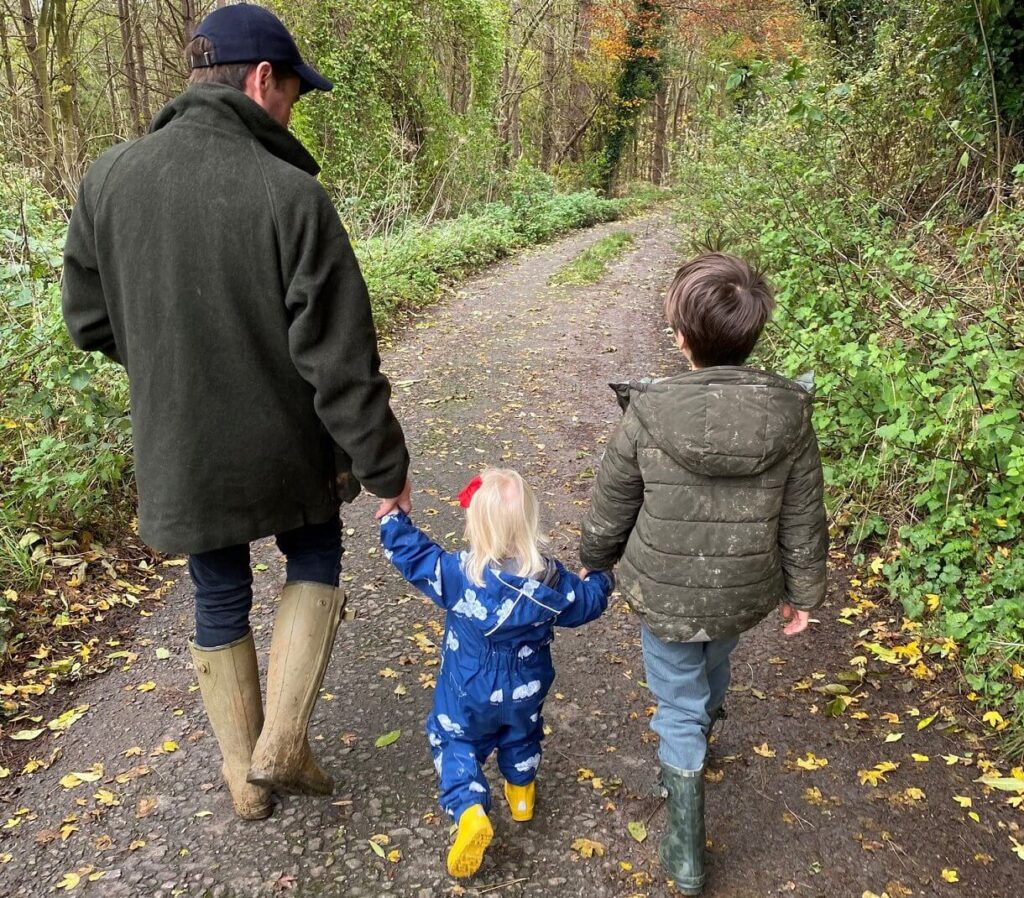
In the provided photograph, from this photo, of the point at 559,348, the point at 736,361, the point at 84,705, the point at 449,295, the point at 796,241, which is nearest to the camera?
the point at 736,361

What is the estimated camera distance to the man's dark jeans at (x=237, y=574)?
7.91 ft

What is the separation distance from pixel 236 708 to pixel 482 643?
861 mm

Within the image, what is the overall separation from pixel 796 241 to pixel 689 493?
4441 mm

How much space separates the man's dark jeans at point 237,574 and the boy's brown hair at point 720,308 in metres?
1.30

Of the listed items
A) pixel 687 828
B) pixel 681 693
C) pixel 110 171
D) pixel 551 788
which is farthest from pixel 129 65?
pixel 687 828

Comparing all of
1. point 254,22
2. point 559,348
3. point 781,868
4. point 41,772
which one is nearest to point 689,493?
point 781,868

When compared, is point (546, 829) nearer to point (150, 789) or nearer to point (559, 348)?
point (150, 789)

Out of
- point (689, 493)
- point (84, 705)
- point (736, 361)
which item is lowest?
point (84, 705)

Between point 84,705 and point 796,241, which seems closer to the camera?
point 84,705

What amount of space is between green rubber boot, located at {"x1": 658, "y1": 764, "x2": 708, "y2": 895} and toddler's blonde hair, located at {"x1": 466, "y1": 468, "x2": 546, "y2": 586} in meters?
0.76

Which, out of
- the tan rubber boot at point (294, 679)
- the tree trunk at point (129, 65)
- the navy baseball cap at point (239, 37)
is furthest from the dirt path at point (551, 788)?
the tree trunk at point (129, 65)

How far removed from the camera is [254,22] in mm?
2166

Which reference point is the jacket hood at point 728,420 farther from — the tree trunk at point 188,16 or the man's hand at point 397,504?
the tree trunk at point 188,16

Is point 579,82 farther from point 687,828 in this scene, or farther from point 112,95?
point 687,828
